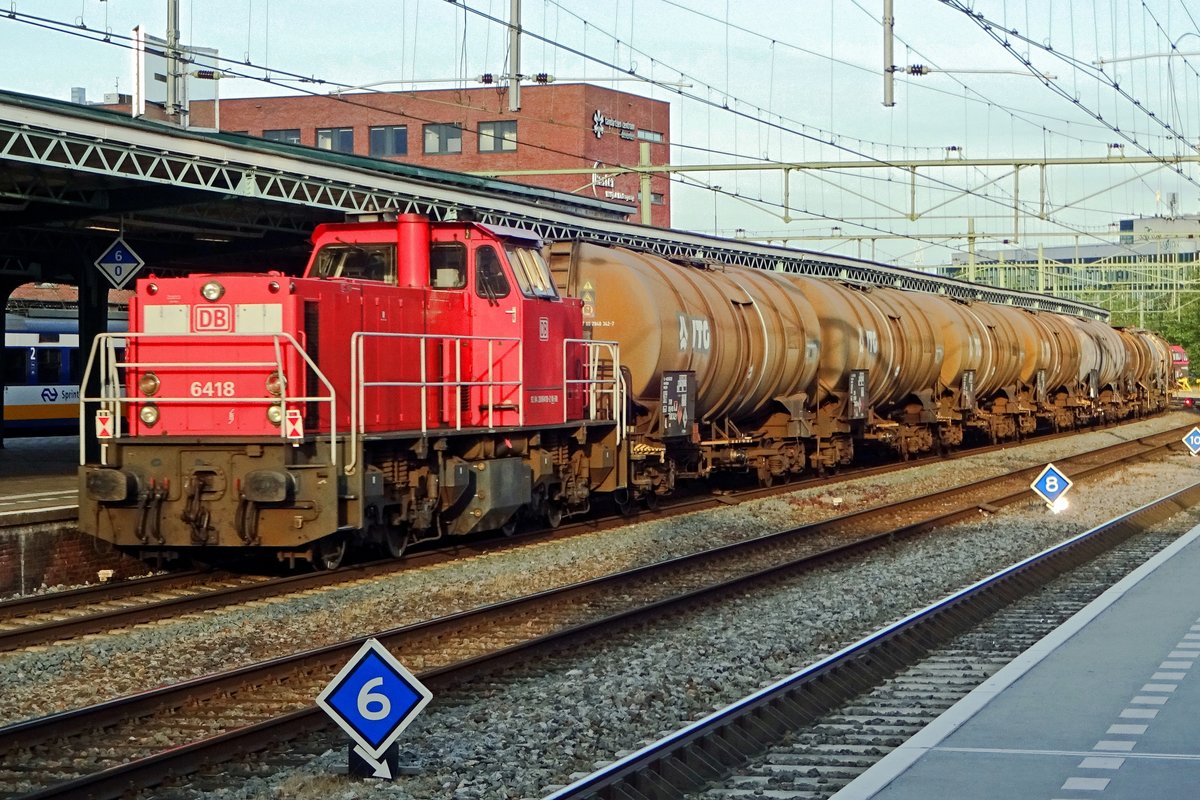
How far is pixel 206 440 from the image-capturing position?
12875 mm

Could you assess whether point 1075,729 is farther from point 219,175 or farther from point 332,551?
point 219,175

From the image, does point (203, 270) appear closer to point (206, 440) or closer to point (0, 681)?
point (206, 440)

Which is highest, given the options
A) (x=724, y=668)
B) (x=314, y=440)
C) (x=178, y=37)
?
(x=178, y=37)

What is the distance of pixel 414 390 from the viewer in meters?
14.6

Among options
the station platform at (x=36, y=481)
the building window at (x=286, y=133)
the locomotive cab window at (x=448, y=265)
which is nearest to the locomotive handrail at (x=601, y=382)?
the locomotive cab window at (x=448, y=265)

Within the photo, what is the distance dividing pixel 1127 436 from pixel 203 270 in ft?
97.4

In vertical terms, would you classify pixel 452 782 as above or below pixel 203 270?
below

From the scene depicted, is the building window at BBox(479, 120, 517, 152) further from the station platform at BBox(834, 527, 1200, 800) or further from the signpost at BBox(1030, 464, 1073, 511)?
the station platform at BBox(834, 527, 1200, 800)

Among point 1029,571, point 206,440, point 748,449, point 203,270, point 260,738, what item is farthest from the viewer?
point 203,270

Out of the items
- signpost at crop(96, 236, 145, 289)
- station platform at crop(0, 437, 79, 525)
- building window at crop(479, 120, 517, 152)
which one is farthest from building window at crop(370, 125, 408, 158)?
signpost at crop(96, 236, 145, 289)

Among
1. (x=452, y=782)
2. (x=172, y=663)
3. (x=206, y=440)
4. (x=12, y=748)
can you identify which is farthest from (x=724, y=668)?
(x=206, y=440)

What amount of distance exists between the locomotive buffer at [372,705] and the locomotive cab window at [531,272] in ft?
28.2

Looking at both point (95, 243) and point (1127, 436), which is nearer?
point (95, 243)

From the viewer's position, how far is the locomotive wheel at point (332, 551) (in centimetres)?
1384
